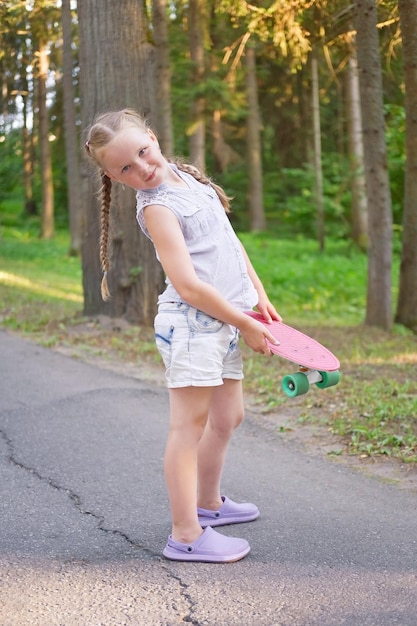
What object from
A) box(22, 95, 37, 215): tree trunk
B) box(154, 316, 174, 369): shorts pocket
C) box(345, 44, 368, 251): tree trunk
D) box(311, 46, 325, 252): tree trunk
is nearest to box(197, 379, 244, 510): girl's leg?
box(154, 316, 174, 369): shorts pocket

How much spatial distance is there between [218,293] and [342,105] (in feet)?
95.7

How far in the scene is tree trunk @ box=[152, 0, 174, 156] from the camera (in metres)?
15.5

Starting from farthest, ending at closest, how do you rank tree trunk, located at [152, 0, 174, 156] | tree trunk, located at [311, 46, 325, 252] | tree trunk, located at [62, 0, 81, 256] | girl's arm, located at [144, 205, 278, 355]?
tree trunk, located at [311, 46, 325, 252] < tree trunk, located at [62, 0, 81, 256] < tree trunk, located at [152, 0, 174, 156] < girl's arm, located at [144, 205, 278, 355]

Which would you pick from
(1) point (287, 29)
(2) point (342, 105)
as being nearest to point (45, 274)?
(1) point (287, 29)

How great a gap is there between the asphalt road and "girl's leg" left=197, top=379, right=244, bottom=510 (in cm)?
22

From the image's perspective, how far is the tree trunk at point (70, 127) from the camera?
18.0 metres

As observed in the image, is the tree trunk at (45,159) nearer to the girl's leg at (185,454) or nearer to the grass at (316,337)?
the grass at (316,337)

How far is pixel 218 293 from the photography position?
337 centimetres

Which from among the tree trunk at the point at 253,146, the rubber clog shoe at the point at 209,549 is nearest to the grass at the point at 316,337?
the rubber clog shoe at the point at 209,549

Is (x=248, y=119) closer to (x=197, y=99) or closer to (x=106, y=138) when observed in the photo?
(x=197, y=99)

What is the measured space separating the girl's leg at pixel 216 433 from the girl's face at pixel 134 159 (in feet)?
3.00

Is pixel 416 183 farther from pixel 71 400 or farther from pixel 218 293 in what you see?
pixel 218 293

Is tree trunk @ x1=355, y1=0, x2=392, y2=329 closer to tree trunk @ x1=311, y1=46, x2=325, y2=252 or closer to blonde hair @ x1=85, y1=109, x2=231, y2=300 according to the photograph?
blonde hair @ x1=85, y1=109, x2=231, y2=300

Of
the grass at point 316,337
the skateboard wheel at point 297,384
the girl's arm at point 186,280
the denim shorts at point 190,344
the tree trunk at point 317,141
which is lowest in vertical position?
the grass at point 316,337
